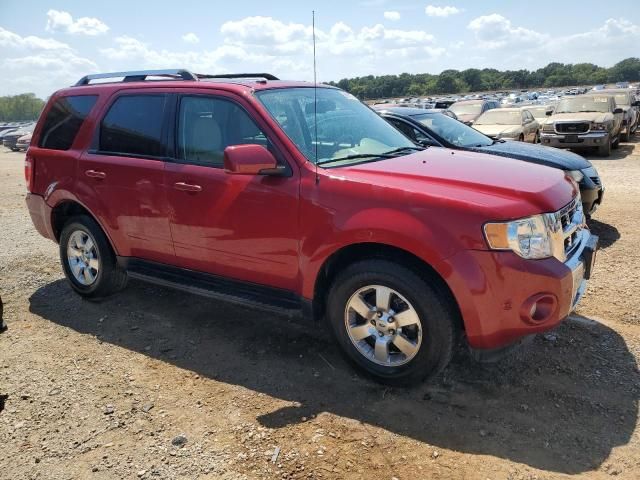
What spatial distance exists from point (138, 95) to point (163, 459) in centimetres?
288

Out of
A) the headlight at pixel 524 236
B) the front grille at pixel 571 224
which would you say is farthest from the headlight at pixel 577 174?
the headlight at pixel 524 236

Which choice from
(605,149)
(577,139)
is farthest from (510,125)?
(605,149)

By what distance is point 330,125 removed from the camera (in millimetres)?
3953

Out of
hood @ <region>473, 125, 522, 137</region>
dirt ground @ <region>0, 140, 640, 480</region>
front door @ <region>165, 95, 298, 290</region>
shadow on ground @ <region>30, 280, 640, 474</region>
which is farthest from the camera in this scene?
hood @ <region>473, 125, 522, 137</region>

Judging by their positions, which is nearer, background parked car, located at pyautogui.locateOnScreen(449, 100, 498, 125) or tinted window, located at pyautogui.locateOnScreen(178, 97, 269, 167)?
tinted window, located at pyautogui.locateOnScreen(178, 97, 269, 167)

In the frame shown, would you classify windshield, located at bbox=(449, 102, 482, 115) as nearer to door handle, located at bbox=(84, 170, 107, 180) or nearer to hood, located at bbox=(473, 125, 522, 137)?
hood, located at bbox=(473, 125, 522, 137)

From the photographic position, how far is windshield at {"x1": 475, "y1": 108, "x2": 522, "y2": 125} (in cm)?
1359

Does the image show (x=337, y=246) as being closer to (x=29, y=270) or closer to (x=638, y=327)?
(x=638, y=327)

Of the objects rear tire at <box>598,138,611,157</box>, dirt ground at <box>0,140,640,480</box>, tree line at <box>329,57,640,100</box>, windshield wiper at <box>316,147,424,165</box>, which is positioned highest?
tree line at <box>329,57,640,100</box>

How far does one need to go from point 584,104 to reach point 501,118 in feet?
10.8

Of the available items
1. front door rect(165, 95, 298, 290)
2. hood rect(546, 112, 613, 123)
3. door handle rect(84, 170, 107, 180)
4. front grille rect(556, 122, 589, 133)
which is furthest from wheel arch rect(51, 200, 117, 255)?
hood rect(546, 112, 613, 123)

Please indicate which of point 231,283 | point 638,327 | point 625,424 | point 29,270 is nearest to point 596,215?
point 638,327

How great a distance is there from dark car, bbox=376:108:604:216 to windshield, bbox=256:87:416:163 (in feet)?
8.10

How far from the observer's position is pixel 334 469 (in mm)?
2650
